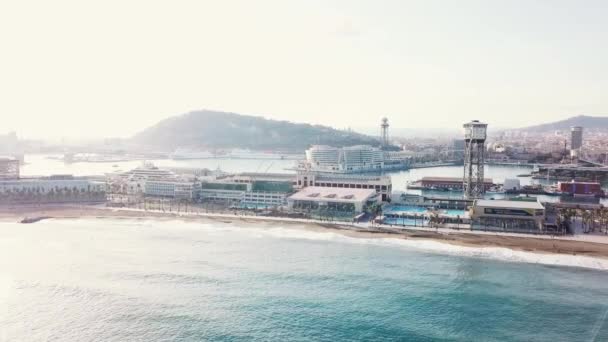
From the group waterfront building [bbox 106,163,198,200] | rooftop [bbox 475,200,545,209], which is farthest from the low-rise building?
waterfront building [bbox 106,163,198,200]

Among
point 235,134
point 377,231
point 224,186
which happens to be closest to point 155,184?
point 224,186

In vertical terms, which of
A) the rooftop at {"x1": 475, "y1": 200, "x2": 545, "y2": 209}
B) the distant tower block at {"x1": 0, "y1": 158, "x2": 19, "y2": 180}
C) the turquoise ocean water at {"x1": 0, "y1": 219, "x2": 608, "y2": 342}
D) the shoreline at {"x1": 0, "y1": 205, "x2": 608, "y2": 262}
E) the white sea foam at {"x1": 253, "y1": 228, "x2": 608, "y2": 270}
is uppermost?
the distant tower block at {"x1": 0, "y1": 158, "x2": 19, "y2": 180}

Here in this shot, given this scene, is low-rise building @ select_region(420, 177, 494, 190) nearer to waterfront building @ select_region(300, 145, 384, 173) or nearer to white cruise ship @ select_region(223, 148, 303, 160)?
waterfront building @ select_region(300, 145, 384, 173)

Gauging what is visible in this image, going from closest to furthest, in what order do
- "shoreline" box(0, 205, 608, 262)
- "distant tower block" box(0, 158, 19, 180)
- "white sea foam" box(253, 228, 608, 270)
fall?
"white sea foam" box(253, 228, 608, 270), "shoreline" box(0, 205, 608, 262), "distant tower block" box(0, 158, 19, 180)

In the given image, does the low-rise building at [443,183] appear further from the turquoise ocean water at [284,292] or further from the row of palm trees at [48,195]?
the row of palm trees at [48,195]

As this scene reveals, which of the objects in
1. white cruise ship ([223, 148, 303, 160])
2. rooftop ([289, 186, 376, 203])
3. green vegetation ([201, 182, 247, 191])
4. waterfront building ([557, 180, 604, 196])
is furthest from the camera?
white cruise ship ([223, 148, 303, 160])

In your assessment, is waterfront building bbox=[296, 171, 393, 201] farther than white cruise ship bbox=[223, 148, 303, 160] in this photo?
No
